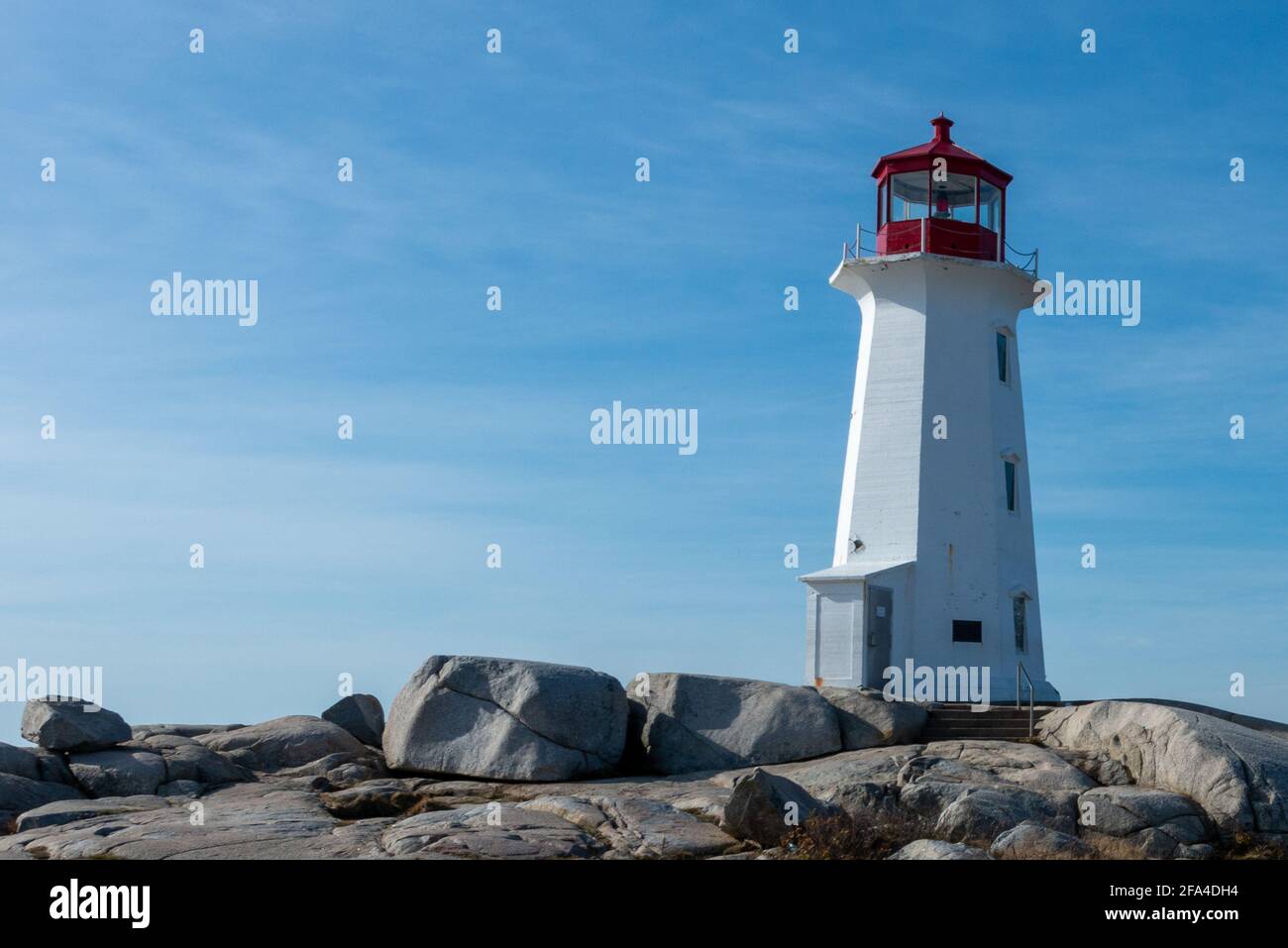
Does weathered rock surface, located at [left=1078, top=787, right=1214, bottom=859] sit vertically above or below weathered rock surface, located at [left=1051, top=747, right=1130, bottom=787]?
below

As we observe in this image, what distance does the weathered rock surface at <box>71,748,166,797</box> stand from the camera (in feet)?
70.3

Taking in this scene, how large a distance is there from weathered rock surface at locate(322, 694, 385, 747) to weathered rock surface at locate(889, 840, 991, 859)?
11999mm

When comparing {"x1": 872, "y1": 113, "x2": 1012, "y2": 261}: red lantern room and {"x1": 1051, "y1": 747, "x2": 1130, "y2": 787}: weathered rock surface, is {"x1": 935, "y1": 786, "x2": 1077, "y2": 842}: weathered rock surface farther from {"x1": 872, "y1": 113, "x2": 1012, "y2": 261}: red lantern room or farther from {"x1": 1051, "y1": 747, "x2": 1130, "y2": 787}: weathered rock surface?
{"x1": 872, "y1": 113, "x2": 1012, "y2": 261}: red lantern room

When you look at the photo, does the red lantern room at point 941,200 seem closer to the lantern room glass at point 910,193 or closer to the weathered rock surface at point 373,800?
the lantern room glass at point 910,193

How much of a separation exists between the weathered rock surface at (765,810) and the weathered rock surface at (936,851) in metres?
1.09

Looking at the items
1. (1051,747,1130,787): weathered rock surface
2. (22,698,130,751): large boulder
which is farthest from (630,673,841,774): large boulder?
(22,698,130,751): large boulder

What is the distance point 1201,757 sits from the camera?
62.1ft

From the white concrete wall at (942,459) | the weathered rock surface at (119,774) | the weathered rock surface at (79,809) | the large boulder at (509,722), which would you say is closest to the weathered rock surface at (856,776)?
the large boulder at (509,722)

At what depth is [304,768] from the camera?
2245 cm

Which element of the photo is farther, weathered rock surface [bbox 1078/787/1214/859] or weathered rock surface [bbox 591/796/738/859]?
weathered rock surface [bbox 1078/787/1214/859]

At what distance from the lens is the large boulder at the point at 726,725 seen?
22219 millimetres

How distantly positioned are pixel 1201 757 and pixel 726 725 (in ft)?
23.0
